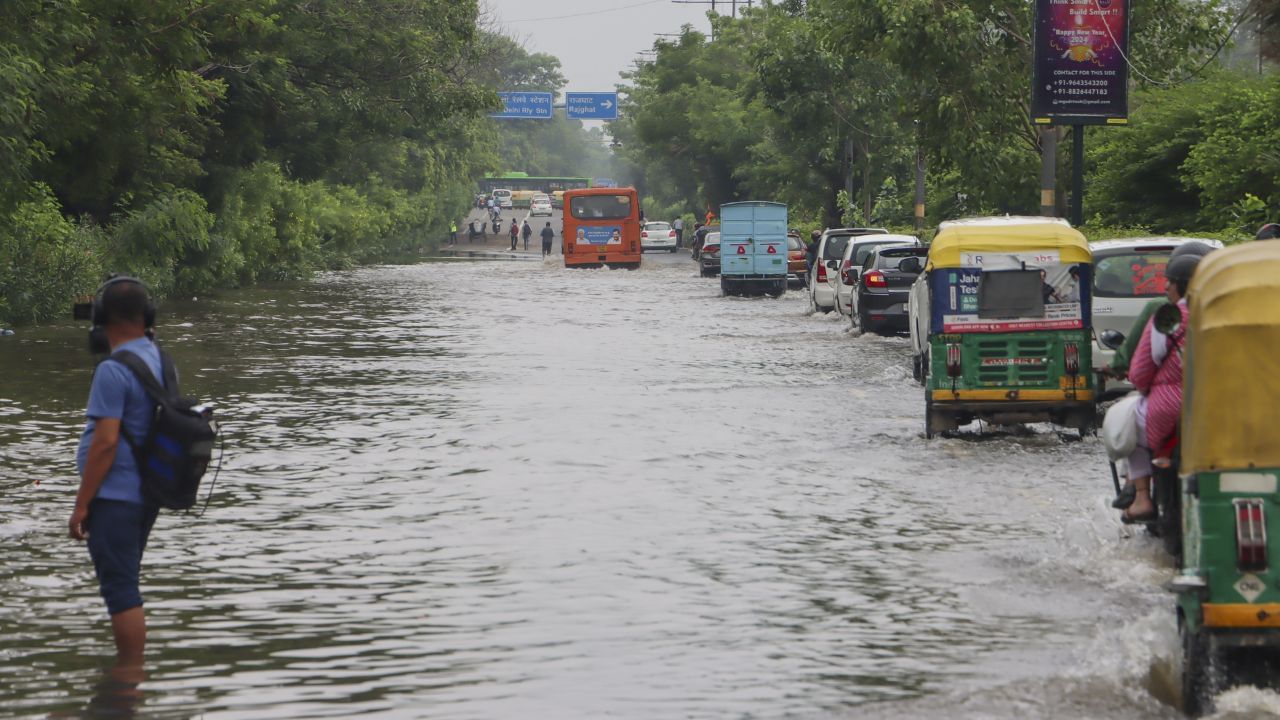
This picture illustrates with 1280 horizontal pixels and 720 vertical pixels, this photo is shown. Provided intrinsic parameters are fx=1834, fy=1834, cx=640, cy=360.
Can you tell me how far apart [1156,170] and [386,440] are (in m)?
19.3

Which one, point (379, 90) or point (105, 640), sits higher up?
point (379, 90)

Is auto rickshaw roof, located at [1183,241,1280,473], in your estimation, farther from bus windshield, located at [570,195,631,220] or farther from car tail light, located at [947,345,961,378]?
bus windshield, located at [570,195,631,220]

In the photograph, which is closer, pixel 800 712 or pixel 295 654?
pixel 800 712

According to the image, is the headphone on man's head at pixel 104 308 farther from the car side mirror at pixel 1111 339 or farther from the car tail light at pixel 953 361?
the car tail light at pixel 953 361

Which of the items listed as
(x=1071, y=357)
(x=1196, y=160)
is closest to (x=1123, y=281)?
(x=1071, y=357)

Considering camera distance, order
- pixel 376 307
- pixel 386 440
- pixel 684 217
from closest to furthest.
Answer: pixel 386 440, pixel 376 307, pixel 684 217

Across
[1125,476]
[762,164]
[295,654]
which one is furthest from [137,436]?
[762,164]

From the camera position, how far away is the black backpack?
7406mm

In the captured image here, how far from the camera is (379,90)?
49.6 m

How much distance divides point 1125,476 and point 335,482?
5.91 metres

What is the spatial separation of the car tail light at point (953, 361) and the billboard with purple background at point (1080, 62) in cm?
1120

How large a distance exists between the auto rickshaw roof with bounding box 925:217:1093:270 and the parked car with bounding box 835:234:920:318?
49.9ft

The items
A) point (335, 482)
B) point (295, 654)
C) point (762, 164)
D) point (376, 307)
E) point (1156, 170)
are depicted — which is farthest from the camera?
point (762, 164)

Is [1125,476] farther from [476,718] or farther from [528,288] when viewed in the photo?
[528,288]
